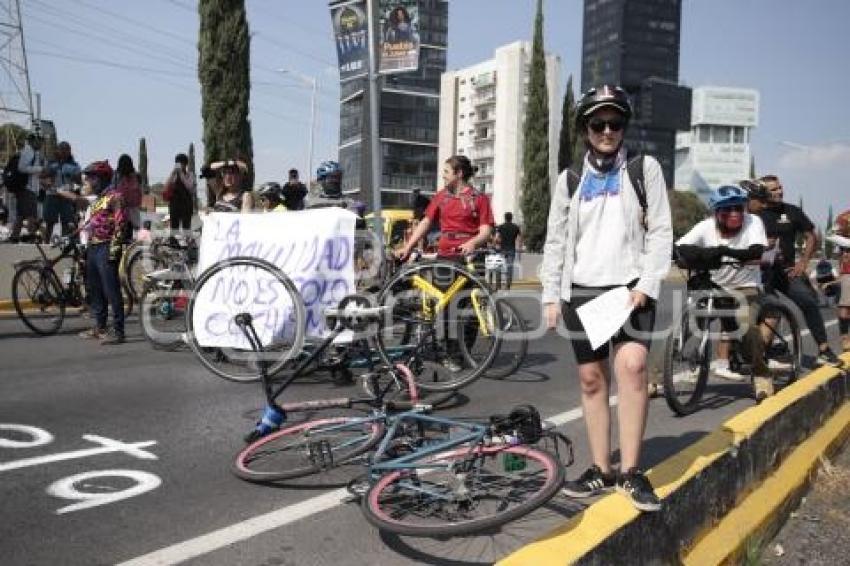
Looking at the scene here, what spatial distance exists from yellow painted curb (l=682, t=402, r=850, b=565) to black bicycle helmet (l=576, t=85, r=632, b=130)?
1.93 metres

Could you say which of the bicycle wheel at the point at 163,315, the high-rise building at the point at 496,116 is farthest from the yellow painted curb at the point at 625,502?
the high-rise building at the point at 496,116

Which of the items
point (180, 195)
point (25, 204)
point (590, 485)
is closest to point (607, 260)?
point (590, 485)

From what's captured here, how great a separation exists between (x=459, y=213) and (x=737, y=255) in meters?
2.39

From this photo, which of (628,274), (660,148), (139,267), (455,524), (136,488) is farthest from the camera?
(660,148)

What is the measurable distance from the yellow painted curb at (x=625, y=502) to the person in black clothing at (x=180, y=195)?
10.1 meters

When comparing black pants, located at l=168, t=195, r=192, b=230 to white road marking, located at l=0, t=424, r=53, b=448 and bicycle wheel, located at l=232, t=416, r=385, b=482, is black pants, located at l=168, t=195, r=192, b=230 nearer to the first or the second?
white road marking, located at l=0, t=424, r=53, b=448

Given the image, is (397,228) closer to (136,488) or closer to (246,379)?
(246,379)

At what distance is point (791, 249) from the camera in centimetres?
867

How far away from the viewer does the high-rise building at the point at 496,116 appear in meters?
104

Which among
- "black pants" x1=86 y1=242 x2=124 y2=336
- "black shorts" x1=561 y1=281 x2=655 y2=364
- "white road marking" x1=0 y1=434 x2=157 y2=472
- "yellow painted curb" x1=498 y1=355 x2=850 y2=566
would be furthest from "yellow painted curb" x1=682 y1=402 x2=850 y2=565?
"black pants" x1=86 y1=242 x2=124 y2=336

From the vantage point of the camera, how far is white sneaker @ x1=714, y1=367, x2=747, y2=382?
7.37 m

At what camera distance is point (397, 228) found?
731 inches

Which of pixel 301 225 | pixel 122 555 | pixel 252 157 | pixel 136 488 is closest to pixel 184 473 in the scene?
pixel 136 488

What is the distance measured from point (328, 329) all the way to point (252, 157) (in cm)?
1737
